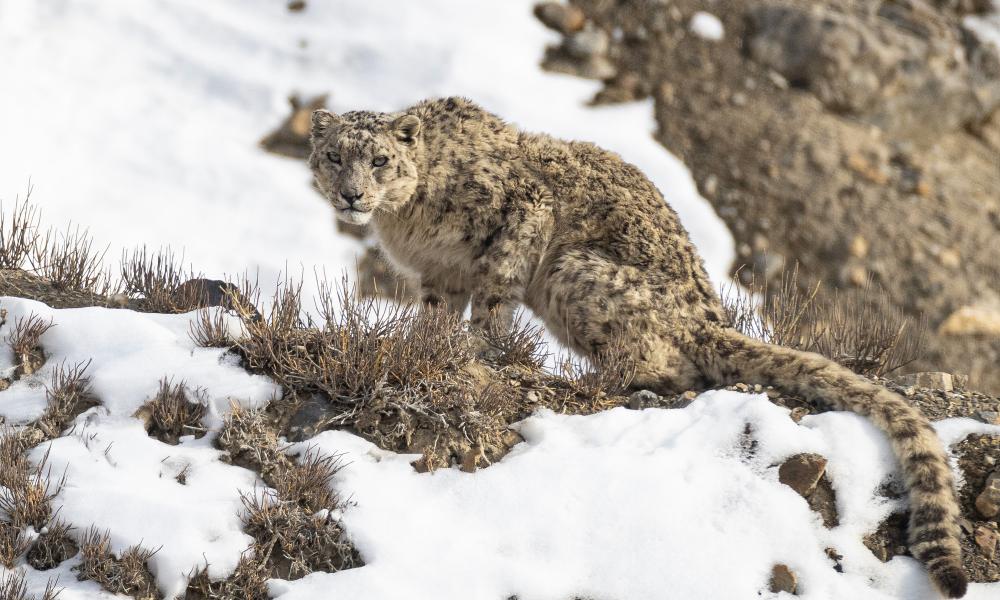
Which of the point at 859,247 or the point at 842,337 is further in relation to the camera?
the point at 859,247

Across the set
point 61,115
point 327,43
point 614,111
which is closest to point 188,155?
point 61,115

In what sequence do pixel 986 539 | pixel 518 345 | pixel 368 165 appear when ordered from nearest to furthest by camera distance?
pixel 986 539 < pixel 518 345 < pixel 368 165

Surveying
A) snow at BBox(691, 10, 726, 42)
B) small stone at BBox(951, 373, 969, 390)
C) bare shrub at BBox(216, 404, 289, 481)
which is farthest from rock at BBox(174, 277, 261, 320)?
snow at BBox(691, 10, 726, 42)

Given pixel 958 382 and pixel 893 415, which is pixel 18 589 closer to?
pixel 893 415

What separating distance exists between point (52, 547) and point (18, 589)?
0.37 metres

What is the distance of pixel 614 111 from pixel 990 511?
38.7 feet

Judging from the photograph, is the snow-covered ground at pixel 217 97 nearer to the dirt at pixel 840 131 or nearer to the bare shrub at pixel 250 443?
the dirt at pixel 840 131

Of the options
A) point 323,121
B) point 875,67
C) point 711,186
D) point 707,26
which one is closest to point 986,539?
point 323,121

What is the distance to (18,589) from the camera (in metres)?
4.75

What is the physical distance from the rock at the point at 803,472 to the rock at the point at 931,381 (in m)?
1.51

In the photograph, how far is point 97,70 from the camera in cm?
1703

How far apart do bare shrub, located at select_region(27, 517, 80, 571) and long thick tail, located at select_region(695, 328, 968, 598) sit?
3.81m

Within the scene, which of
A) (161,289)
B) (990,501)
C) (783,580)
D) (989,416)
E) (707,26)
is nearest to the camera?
(783,580)

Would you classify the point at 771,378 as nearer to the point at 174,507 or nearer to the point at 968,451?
the point at 968,451
